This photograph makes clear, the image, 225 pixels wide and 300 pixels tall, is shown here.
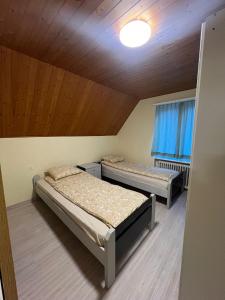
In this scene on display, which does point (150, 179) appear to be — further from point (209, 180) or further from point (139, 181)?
point (209, 180)

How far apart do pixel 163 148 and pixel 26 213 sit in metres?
3.28

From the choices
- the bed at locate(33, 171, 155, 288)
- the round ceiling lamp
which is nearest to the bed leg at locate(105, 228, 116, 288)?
the bed at locate(33, 171, 155, 288)

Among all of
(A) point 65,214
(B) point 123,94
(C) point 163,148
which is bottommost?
(A) point 65,214

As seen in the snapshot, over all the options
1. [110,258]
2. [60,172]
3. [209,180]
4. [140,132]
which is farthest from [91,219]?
[140,132]

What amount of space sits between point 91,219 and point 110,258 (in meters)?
0.42

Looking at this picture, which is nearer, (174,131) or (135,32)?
(135,32)

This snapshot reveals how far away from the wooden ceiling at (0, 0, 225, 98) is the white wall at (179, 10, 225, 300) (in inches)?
30.7

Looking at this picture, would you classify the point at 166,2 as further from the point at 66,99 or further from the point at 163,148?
the point at 163,148

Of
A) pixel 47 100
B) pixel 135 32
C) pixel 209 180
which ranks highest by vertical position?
pixel 135 32

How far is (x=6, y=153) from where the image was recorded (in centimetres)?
254

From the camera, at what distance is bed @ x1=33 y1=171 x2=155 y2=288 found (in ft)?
4.41

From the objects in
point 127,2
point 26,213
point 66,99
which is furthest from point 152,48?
point 26,213

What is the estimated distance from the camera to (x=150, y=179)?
9.57ft

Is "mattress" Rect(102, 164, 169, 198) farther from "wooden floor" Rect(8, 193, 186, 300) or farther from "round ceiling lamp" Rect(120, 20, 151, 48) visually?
"round ceiling lamp" Rect(120, 20, 151, 48)
